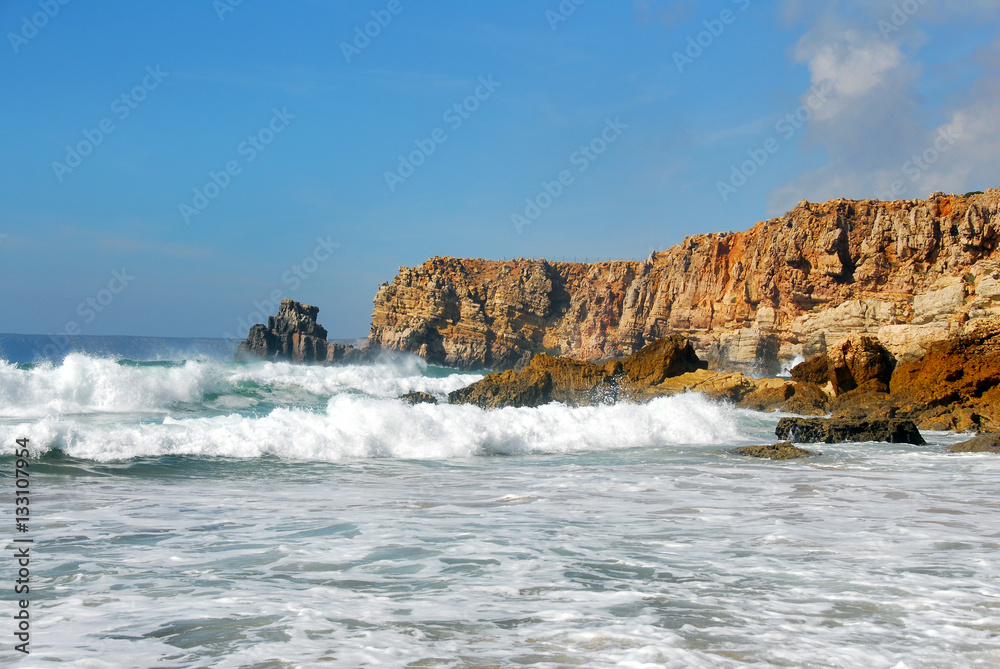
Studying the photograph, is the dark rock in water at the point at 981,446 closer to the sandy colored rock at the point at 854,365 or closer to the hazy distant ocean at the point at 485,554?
the hazy distant ocean at the point at 485,554

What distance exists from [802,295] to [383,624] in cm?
5261

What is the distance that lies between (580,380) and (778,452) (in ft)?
43.1

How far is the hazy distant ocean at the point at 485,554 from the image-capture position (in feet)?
11.6

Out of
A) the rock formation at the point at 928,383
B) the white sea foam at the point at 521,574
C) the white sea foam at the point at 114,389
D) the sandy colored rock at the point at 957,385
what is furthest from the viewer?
the white sea foam at the point at 114,389

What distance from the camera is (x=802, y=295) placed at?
51.3 m

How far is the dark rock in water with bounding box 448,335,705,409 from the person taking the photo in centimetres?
2364

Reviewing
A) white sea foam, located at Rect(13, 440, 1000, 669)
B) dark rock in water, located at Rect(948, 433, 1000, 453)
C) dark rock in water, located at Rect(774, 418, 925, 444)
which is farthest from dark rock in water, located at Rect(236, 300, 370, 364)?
dark rock in water, located at Rect(948, 433, 1000, 453)

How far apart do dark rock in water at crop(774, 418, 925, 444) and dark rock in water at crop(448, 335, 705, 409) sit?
9.55 meters

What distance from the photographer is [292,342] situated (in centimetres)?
5647

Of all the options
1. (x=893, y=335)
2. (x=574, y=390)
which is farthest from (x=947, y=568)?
(x=893, y=335)

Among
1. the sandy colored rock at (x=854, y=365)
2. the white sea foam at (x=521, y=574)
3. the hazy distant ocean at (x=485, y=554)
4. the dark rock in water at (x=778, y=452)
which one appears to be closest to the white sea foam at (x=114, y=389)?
the hazy distant ocean at (x=485, y=554)

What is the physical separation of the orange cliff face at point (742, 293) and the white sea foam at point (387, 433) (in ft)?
38.5

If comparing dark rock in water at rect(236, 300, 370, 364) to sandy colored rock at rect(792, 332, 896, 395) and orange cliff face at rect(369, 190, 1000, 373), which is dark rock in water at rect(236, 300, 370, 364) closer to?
orange cliff face at rect(369, 190, 1000, 373)

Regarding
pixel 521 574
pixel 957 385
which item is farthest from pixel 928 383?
pixel 521 574
